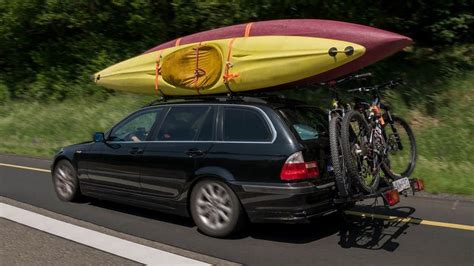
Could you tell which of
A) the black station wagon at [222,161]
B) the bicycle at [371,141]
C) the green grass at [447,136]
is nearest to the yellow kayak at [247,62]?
the black station wagon at [222,161]

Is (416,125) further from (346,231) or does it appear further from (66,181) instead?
(66,181)

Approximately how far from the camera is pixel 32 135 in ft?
57.2

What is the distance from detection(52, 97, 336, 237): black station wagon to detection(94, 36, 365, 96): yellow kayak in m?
0.27

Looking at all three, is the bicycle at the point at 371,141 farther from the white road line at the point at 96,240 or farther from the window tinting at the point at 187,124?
the white road line at the point at 96,240

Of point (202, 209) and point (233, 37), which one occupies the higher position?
point (233, 37)

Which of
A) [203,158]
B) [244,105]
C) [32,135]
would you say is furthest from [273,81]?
[32,135]

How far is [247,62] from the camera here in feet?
21.2

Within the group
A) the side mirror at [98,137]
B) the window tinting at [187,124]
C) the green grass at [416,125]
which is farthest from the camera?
the green grass at [416,125]

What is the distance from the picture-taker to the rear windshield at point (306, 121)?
5816mm

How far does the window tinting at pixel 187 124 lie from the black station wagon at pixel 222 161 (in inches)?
0.5

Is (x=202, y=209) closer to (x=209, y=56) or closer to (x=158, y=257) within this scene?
(x=158, y=257)

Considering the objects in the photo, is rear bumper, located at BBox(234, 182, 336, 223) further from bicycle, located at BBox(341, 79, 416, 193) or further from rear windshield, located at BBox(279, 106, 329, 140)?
rear windshield, located at BBox(279, 106, 329, 140)

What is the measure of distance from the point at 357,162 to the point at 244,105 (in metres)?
1.40

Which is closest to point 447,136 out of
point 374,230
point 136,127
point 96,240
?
point 374,230
